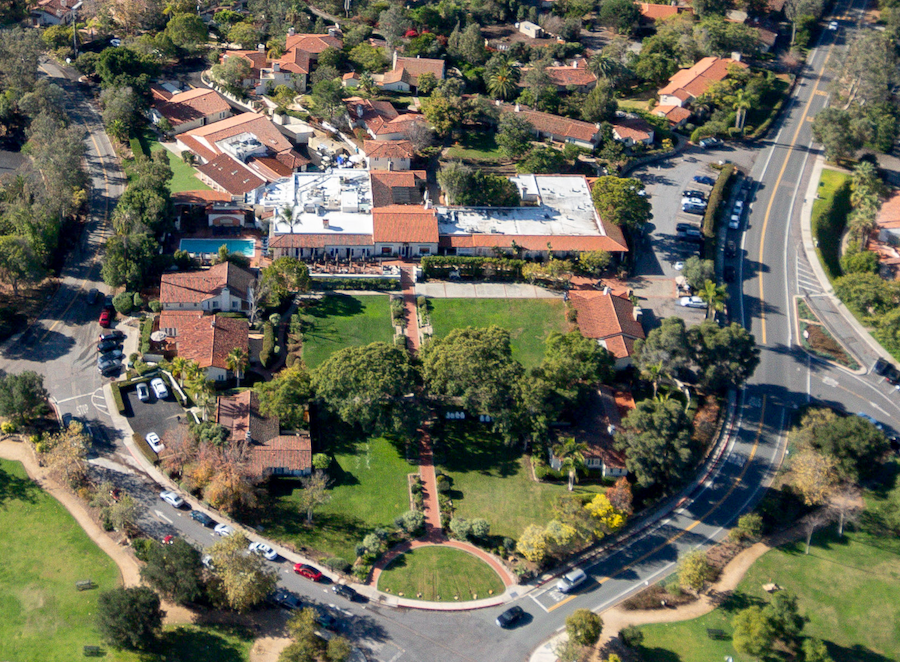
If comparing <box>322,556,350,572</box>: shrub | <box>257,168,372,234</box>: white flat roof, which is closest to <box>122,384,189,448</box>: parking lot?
<box>322,556,350,572</box>: shrub

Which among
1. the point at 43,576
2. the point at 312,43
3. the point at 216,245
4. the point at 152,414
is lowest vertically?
the point at 43,576

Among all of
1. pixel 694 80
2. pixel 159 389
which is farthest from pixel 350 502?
pixel 694 80

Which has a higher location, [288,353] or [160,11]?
[160,11]

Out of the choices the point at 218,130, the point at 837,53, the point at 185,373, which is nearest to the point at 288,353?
the point at 185,373

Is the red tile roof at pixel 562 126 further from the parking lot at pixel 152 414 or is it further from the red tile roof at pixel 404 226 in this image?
the parking lot at pixel 152 414

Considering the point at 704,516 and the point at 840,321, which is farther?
the point at 840,321

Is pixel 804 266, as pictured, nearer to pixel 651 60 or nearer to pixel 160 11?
pixel 651 60

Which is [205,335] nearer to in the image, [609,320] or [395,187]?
[395,187]
